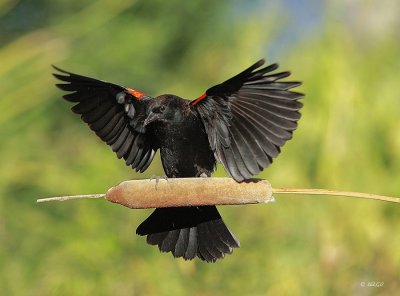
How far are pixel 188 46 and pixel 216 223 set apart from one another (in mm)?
5657

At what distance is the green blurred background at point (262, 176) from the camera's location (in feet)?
21.1

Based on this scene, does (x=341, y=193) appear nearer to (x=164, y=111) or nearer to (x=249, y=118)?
(x=249, y=118)

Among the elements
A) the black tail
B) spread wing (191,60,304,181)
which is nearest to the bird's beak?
spread wing (191,60,304,181)

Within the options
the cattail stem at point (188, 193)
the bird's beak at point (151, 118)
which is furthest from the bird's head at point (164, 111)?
the cattail stem at point (188, 193)

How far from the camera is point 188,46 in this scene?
1030 cm

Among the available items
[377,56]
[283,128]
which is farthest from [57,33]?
[283,128]

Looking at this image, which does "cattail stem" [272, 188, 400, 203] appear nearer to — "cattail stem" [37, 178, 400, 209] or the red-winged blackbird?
"cattail stem" [37, 178, 400, 209]

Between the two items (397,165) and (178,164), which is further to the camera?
(397,165)

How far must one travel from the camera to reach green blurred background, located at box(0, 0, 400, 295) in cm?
643

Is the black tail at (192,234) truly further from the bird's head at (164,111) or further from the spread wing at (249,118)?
the spread wing at (249,118)

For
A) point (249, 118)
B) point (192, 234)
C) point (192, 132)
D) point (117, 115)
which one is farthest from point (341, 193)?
point (117, 115)

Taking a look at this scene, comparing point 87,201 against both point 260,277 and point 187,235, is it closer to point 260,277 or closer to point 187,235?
point 260,277

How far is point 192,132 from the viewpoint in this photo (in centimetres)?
470

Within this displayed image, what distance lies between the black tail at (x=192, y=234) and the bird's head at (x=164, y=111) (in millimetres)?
452
